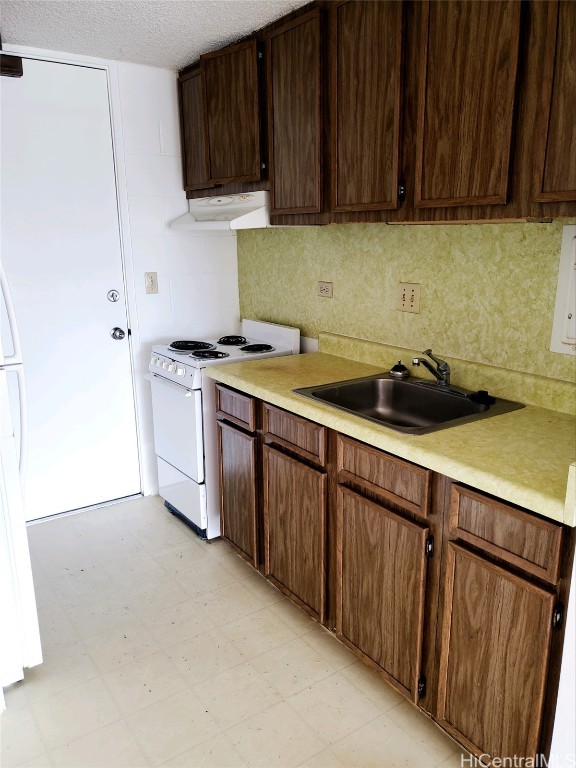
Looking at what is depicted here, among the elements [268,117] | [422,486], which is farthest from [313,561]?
[268,117]

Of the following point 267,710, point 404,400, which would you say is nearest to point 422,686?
point 267,710

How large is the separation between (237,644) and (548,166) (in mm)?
1863

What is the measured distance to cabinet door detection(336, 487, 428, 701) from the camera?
169cm

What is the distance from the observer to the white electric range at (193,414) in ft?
8.93

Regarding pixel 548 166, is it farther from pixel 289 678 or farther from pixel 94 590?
pixel 94 590

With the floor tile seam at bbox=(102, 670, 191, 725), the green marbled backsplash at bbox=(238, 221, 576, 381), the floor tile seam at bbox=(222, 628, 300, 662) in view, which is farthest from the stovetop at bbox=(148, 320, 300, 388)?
the floor tile seam at bbox=(102, 670, 191, 725)

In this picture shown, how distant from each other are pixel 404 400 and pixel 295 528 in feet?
2.13

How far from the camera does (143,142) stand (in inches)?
120

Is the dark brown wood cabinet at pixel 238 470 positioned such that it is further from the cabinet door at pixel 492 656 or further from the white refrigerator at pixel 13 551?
the cabinet door at pixel 492 656

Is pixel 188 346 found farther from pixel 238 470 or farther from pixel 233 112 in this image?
pixel 233 112

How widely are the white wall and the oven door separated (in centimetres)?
26

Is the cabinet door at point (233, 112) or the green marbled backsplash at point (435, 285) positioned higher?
the cabinet door at point (233, 112)

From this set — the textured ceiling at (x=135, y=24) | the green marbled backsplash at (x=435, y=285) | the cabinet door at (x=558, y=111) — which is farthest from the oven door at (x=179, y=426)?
the cabinet door at (x=558, y=111)

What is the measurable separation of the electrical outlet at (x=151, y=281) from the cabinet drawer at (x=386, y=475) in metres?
1.74
